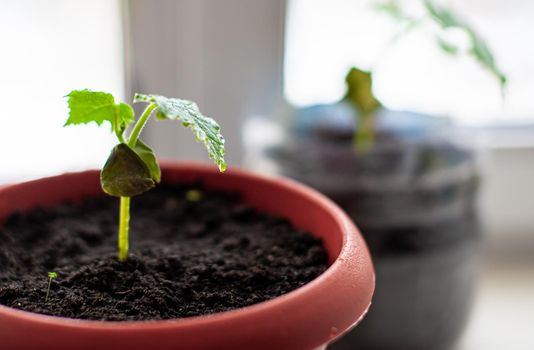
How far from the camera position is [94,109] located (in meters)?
0.51

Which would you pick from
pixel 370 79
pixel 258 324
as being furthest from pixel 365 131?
pixel 258 324

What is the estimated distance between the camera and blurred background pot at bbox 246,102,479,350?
2.87ft

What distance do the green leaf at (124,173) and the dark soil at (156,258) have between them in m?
0.08

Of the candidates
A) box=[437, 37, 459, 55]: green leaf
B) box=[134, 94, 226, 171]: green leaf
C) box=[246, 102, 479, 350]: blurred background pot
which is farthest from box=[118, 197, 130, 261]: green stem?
box=[437, 37, 459, 55]: green leaf

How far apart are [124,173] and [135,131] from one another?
40 millimetres

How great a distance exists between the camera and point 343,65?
1.11 m

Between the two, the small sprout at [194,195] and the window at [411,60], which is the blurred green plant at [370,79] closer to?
the window at [411,60]

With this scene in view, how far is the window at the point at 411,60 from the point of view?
1.07 m

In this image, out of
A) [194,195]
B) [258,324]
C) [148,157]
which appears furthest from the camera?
[194,195]

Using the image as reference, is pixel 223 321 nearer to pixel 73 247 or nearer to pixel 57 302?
pixel 57 302

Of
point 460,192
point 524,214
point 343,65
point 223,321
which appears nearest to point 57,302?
point 223,321

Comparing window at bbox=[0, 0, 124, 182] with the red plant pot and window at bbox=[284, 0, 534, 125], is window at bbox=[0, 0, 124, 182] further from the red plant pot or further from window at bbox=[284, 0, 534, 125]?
the red plant pot

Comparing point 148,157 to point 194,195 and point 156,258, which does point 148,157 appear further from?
point 194,195

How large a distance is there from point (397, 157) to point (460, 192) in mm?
103
